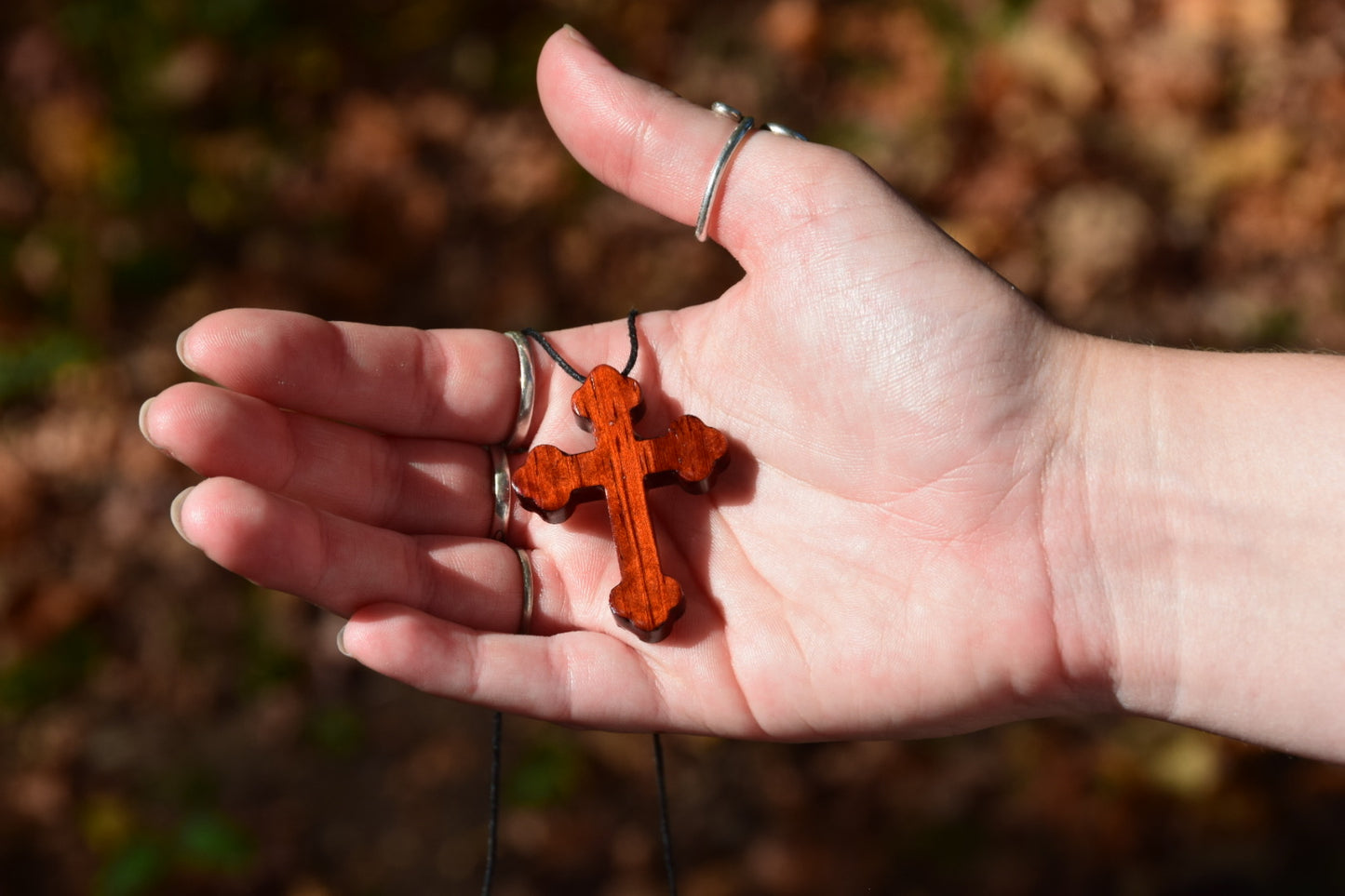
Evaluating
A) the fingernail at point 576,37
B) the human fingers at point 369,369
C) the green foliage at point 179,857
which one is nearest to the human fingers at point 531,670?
the human fingers at point 369,369

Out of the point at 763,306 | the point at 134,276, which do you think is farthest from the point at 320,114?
the point at 763,306

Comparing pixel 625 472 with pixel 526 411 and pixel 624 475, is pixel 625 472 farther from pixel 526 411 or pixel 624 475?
pixel 526 411

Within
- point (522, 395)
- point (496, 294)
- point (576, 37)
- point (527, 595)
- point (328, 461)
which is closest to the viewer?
point (328, 461)

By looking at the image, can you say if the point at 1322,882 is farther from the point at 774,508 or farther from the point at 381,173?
the point at 381,173

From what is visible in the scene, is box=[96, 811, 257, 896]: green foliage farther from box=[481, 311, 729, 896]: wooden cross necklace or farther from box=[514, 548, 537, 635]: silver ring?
box=[514, 548, 537, 635]: silver ring

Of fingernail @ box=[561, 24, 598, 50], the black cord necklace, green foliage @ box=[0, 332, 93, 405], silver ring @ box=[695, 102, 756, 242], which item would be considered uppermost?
green foliage @ box=[0, 332, 93, 405]

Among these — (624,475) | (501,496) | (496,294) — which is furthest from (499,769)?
(496,294)

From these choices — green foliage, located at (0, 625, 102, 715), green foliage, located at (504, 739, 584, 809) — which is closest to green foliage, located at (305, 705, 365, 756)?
green foliage, located at (504, 739, 584, 809)
